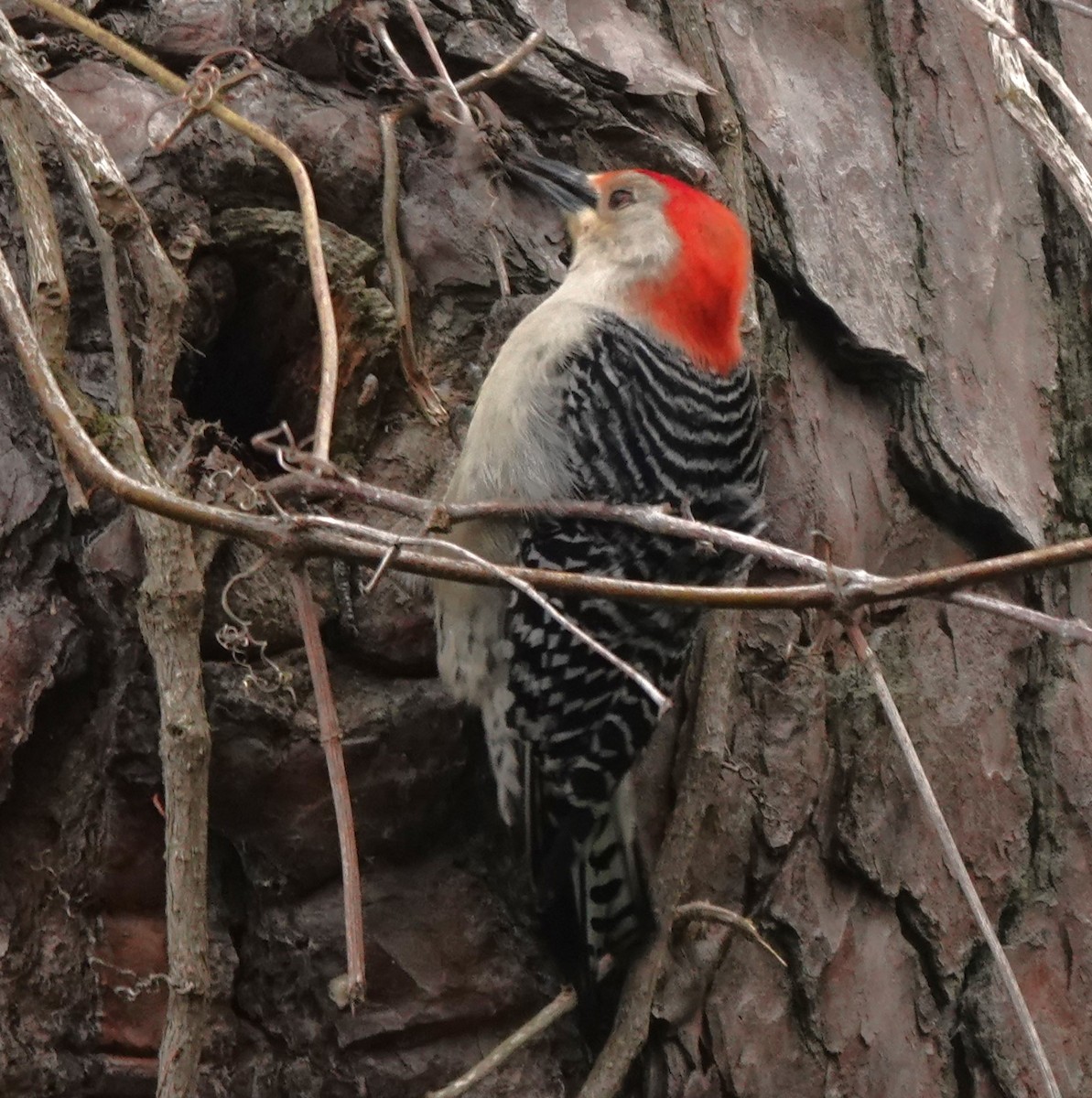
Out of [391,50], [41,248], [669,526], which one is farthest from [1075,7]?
[41,248]

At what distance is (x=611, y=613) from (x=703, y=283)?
27.5 inches

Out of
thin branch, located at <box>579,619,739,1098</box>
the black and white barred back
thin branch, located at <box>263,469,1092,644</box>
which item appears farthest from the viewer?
the black and white barred back

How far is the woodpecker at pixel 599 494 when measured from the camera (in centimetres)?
263

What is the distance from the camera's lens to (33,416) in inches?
102

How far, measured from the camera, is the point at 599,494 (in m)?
2.81

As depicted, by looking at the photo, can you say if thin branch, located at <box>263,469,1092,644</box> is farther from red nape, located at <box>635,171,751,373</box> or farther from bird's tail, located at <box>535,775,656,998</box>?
red nape, located at <box>635,171,751,373</box>

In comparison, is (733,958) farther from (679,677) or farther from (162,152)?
(162,152)

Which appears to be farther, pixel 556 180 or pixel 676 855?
pixel 556 180

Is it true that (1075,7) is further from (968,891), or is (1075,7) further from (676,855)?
(676,855)

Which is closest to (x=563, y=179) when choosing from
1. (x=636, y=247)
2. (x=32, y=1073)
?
(x=636, y=247)

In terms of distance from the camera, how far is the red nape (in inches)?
114

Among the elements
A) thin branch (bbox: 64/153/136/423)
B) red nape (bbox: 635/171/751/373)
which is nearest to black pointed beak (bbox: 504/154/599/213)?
red nape (bbox: 635/171/751/373)

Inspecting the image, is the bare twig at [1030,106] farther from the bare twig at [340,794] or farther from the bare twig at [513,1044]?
the bare twig at [513,1044]

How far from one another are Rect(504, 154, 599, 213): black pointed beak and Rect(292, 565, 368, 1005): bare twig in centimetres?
124
